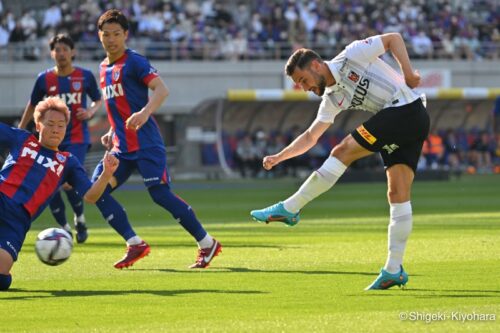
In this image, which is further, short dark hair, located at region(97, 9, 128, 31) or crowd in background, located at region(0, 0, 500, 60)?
crowd in background, located at region(0, 0, 500, 60)

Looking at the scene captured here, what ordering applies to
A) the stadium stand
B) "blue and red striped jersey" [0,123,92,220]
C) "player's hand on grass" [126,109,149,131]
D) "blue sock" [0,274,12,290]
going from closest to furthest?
"blue sock" [0,274,12,290] < "blue and red striped jersey" [0,123,92,220] < "player's hand on grass" [126,109,149,131] < the stadium stand

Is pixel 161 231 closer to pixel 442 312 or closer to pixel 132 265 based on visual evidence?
pixel 132 265

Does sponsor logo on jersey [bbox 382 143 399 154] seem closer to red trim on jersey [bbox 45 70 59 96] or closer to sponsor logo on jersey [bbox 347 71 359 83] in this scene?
sponsor logo on jersey [bbox 347 71 359 83]

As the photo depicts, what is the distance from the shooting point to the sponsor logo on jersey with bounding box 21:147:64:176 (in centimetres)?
967

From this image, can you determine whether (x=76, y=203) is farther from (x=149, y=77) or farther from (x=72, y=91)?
(x=149, y=77)

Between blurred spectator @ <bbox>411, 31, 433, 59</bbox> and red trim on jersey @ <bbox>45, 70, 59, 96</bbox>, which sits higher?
red trim on jersey @ <bbox>45, 70, 59, 96</bbox>

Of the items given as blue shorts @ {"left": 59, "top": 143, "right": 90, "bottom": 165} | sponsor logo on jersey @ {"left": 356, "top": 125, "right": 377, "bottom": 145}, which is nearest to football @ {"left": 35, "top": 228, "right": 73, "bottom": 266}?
sponsor logo on jersey @ {"left": 356, "top": 125, "right": 377, "bottom": 145}

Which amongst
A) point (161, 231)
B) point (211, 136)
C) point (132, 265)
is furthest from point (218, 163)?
point (132, 265)

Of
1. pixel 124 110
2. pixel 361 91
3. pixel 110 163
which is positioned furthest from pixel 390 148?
pixel 124 110

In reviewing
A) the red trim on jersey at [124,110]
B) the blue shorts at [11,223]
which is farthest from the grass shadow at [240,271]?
the blue shorts at [11,223]

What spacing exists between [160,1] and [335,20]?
666 cm

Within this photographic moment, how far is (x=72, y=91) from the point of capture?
14.9 metres

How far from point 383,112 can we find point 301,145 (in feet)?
3.42

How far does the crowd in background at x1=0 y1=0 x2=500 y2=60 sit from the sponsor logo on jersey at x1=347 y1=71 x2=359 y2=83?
99.3 ft
